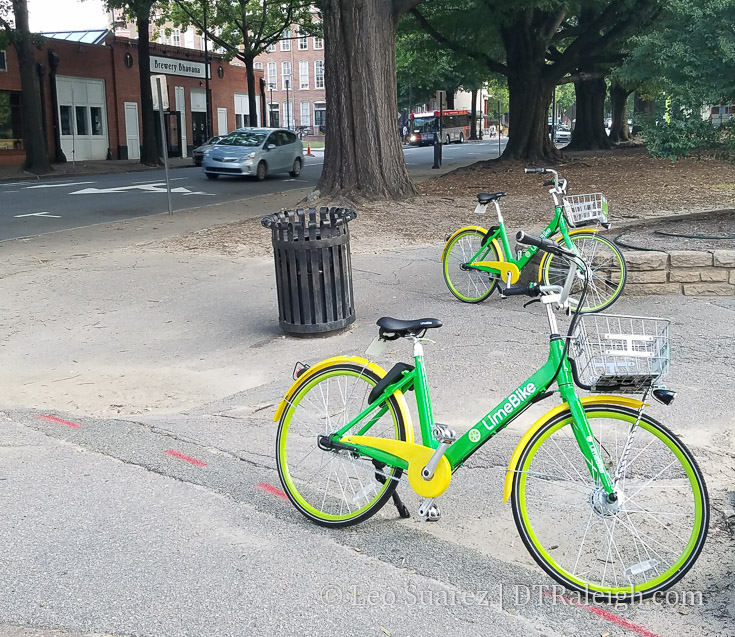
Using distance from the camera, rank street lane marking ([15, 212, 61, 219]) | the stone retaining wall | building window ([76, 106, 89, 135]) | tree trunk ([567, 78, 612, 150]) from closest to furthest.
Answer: the stone retaining wall < street lane marking ([15, 212, 61, 219]) < tree trunk ([567, 78, 612, 150]) < building window ([76, 106, 89, 135])

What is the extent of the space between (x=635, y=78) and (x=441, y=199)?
6.02 m

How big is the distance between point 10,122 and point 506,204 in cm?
2712

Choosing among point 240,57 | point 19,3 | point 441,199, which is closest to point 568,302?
point 441,199

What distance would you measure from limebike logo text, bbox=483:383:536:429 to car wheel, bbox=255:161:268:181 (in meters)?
23.1

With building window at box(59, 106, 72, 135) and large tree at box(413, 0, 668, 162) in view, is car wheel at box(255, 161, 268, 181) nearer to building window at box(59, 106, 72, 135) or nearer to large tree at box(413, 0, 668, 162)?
large tree at box(413, 0, 668, 162)

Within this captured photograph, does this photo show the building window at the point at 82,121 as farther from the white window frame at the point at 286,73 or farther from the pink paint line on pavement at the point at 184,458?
the white window frame at the point at 286,73

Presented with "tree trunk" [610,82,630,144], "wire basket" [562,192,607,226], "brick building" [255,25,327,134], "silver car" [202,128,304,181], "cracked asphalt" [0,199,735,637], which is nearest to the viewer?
"cracked asphalt" [0,199,735,637]

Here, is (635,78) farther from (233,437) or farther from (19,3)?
(19,3)

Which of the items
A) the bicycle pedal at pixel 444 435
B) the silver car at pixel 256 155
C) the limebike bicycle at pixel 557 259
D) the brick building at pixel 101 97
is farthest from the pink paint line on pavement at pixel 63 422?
the brick building at pixel 101 97

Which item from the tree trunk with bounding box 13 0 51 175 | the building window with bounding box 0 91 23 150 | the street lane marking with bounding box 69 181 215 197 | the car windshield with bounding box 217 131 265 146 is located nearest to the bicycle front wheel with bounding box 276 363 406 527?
the street lane marking with bounding box 69 181 215 197

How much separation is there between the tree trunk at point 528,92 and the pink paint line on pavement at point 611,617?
23306 millimetres

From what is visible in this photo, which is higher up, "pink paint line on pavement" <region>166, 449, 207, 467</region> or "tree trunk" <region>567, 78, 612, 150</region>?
"tree trunk" <region>567, 78, 612, 150</region>

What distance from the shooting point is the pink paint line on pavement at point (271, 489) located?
4.36 meters

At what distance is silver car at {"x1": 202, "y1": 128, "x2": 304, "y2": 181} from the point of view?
83.5ft
